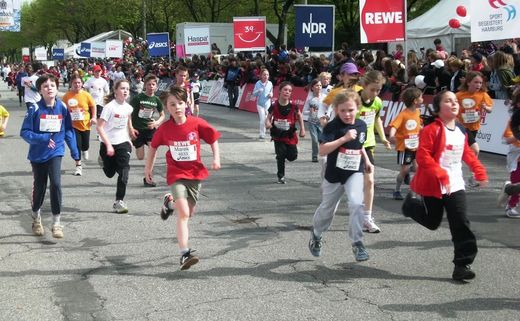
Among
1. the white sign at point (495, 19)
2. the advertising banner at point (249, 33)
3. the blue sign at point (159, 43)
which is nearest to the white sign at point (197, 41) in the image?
the blue sign at point (159, 43)

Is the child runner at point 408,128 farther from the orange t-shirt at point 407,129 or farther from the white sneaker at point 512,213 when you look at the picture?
the white sneaker at point 512,213

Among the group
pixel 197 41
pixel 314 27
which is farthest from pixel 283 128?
pixel 197 41

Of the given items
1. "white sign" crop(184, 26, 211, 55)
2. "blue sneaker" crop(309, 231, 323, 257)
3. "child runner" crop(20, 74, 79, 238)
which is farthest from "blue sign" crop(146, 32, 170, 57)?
"blue sneaker" crop(309, 231, 323, 257)

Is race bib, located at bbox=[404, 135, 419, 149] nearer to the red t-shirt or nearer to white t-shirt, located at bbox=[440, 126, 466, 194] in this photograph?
white t-shirt, located at bbox=[440, 126, 466, 194]

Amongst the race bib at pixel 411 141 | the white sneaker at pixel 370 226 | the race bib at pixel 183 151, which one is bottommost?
the white sneaker at pixel 370 226

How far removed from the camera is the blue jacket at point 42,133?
25.7 feet

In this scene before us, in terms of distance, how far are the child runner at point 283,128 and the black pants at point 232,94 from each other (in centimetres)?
1528

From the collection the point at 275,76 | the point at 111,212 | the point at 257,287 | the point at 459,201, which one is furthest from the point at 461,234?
the point at 275,76

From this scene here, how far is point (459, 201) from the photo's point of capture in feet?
19.8

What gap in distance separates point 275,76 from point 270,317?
18.3 m

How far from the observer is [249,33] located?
2517 centimetres

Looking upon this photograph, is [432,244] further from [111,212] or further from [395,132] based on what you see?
[111,212]

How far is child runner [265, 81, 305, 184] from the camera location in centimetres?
1132

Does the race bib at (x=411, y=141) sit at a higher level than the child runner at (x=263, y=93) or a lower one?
lower
